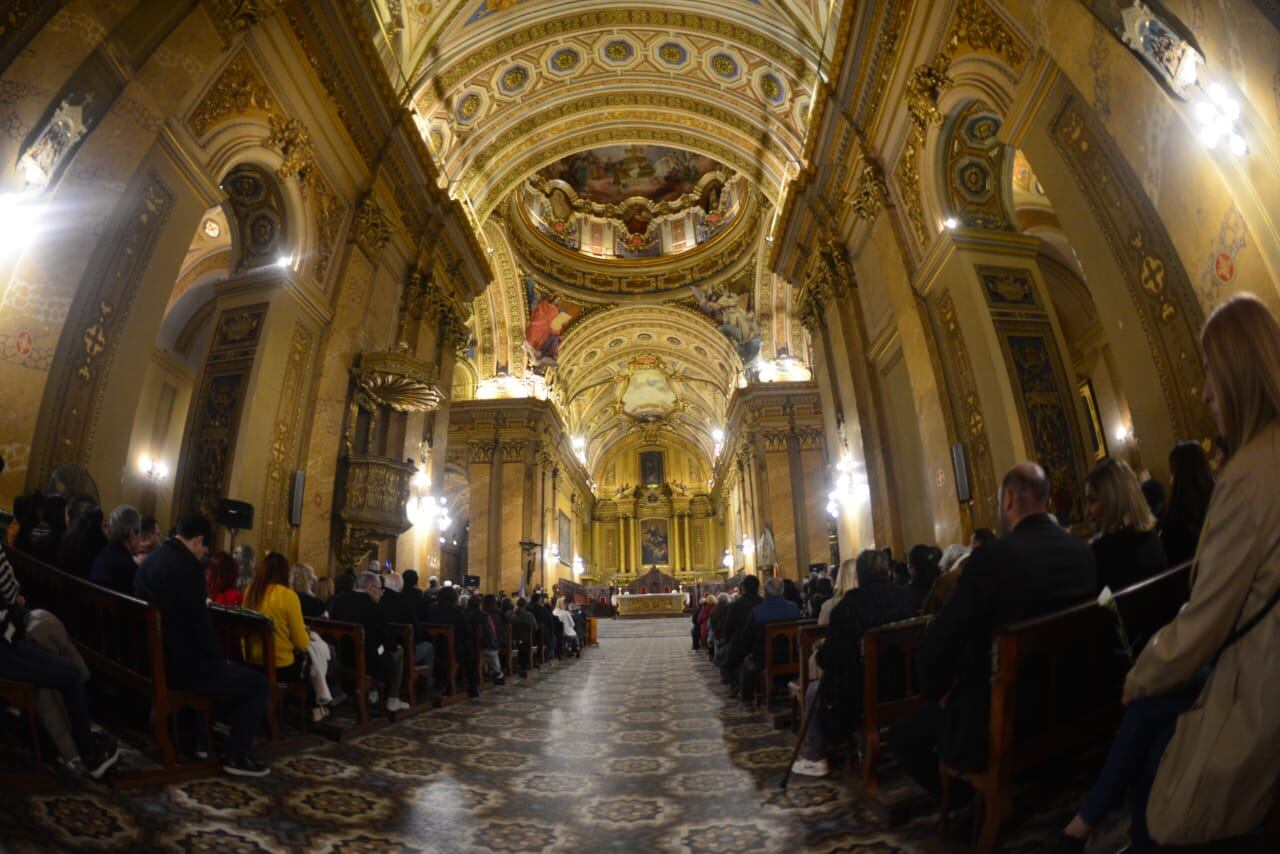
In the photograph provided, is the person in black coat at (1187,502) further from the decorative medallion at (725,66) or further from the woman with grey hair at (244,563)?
the decorative medallion at (725,66)

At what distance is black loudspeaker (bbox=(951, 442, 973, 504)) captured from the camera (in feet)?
22.8

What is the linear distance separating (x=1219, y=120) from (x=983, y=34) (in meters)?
3.41

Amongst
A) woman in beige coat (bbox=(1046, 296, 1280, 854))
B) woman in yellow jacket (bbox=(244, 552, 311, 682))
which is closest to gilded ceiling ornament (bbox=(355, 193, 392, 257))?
woman in yellow jacket (bbox=(244, 552, 311, 682))

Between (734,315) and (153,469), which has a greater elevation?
(734,315)

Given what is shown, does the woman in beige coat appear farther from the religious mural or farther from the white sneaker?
the religious mural

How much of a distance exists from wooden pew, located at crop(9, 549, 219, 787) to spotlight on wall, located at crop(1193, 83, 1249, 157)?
5818mm

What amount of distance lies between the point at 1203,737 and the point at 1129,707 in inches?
13.1

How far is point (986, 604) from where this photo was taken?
6.59 ft

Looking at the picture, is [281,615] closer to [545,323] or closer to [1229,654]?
[1229,654]

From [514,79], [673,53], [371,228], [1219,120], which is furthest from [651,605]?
[1219,120]

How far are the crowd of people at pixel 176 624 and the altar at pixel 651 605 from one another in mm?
22723

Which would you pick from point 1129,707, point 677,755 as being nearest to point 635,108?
point 677,755

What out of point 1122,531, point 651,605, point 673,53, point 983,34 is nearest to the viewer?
point 1122,531

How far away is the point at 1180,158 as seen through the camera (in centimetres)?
407
